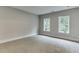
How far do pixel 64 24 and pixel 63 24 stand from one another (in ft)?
0.36

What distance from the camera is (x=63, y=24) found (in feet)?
23.1

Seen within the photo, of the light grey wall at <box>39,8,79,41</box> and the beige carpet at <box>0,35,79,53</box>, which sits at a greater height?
the light grey wall at <box>39,8,79,41</box>

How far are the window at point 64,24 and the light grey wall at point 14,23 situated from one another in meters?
2.82

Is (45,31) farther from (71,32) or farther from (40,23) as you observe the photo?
(71,32)

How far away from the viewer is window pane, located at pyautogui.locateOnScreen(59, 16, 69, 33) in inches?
263

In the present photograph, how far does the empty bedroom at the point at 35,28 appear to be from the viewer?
4.90 meters

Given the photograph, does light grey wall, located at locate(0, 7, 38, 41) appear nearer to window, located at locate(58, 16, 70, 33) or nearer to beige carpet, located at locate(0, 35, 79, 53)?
beige carpet, located at locate(0, 35, 79, 53)

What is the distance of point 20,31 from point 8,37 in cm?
141

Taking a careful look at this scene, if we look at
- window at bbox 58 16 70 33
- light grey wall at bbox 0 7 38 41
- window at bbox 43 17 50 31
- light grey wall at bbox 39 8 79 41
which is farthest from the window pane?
light grey wall at bbox 0 7 38 41

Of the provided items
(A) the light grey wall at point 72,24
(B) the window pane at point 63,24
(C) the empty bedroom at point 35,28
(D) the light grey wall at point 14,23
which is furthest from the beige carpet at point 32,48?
(B) the window pane at point 63,24

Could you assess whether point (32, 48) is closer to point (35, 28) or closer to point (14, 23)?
point (14, 23)

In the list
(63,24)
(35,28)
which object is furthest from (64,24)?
(35,28)

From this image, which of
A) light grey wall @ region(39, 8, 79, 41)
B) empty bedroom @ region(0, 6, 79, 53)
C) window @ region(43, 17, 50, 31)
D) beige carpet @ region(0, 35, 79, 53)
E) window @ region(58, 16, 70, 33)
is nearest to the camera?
beige carpet @ region(0, 35, 79, 53)
